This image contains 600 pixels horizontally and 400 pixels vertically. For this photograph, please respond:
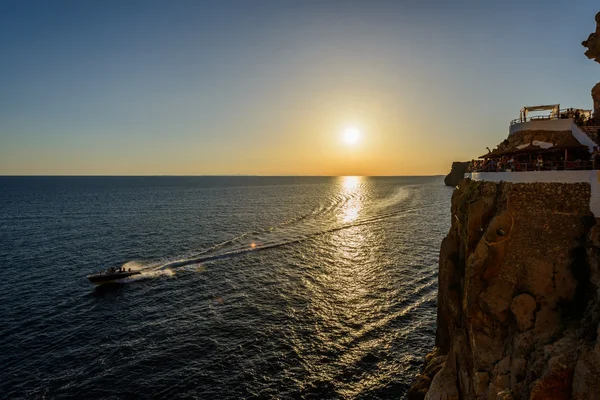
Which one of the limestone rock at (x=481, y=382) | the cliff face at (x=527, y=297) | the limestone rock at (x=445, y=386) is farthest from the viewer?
the limestone rock at (x=445, y=386)

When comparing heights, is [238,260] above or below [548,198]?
below

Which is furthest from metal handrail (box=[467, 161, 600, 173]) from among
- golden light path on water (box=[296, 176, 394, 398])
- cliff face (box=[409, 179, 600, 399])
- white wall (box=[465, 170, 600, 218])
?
golden light path on water (box=[296, 176, 394, 398])

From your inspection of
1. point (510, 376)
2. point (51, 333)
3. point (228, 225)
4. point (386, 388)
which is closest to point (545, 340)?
point (510, 376)

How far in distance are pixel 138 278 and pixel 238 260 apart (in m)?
13.1

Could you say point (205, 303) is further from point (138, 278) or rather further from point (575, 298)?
point (575, 298)

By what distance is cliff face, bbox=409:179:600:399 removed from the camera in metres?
11.0

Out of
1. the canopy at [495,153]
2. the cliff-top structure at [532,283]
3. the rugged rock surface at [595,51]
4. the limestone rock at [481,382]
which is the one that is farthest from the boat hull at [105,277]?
the rugged rock surface at [595,51]

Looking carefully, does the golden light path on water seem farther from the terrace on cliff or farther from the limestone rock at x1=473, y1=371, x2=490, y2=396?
the terrace on cliff

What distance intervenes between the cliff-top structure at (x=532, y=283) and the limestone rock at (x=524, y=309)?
35mm

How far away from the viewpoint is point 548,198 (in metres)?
14.4

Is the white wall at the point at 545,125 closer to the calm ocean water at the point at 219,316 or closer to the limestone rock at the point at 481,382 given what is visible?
the limestone rock at the point at 481,382

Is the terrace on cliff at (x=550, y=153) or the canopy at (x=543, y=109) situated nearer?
the terrace on cliff at (x=550, y=153)

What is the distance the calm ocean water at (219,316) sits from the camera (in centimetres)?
2298

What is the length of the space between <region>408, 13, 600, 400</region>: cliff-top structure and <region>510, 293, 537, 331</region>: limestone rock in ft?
0.11
